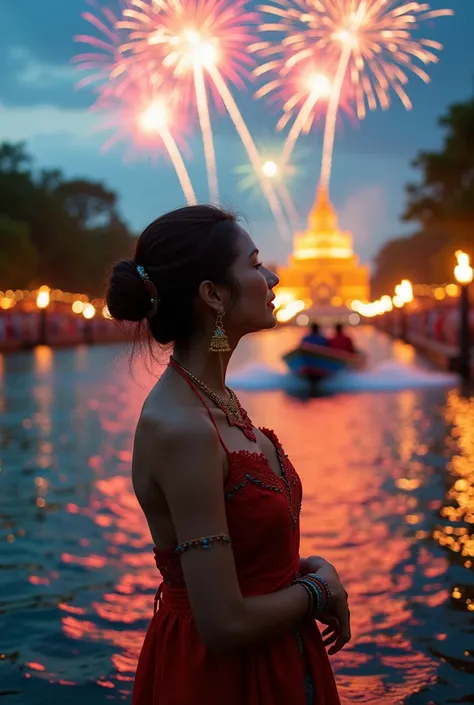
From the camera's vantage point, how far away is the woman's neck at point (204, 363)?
7.52ft

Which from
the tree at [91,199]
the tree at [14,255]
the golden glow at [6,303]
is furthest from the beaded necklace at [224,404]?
the tree at [91,199]

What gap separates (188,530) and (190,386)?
1.16 ft

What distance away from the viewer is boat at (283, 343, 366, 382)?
21234 millimetres

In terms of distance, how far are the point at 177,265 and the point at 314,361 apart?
62.9 ft

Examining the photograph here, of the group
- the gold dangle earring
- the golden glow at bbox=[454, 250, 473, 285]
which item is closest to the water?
the gold dangle earring

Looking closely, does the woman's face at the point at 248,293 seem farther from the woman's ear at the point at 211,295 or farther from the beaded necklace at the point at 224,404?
the beaded necklace at the point at 224,404

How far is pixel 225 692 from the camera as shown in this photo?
217 centimetres

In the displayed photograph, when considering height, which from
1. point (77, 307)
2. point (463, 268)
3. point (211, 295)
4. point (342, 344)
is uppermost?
point (77, 307)

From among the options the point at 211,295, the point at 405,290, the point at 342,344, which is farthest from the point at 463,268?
the point at 405,290

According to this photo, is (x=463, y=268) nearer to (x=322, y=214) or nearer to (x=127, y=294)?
(x=127, y=294)

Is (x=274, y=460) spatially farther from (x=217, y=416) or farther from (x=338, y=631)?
(x=338, y=631)

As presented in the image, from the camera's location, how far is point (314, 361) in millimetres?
21328

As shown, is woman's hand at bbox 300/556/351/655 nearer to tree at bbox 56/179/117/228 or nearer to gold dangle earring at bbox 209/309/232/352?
gold dangle earring at bbox 209/309/232/352

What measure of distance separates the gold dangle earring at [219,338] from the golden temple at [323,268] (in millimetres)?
122376
